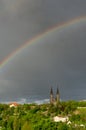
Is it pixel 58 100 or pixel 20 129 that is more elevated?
pixel 58 100

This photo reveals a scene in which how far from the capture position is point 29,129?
73812 millimetres

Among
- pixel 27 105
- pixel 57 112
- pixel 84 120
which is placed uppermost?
pixel 27 105

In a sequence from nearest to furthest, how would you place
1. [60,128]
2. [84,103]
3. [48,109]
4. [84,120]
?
[60,128], [84,120], [48,109], [84,103]

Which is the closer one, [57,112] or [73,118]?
[73,118]

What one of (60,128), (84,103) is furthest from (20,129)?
(84,103)

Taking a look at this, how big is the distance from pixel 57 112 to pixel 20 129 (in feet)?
144

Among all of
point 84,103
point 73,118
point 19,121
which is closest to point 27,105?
point 84,103

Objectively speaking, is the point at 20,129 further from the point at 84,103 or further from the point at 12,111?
the point at 84,103

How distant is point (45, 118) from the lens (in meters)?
103

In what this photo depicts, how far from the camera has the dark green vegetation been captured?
81.8 metres

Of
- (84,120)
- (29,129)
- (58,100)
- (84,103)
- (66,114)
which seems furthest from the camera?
(58,100)

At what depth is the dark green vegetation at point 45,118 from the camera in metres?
81.8

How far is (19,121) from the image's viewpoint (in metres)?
84.4

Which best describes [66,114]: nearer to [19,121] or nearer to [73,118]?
[73,118]
